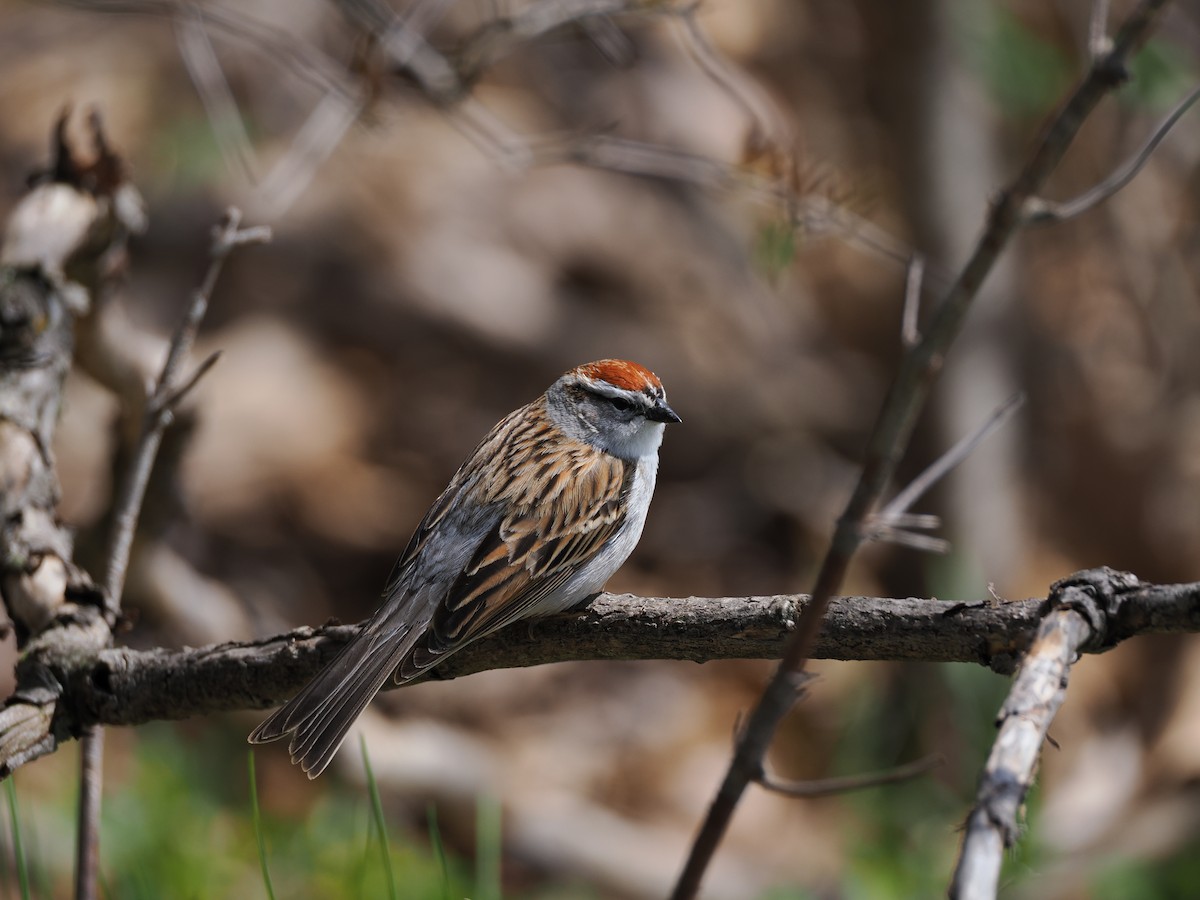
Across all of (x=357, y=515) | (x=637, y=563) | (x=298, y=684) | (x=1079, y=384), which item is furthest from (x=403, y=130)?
(x=298, y=684)

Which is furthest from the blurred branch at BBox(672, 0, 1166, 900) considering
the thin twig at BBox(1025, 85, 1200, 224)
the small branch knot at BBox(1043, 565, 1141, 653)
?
the small branch knot at BBox(1043, 565, 1141, 653)

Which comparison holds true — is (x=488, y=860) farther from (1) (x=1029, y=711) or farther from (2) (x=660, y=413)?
(1) (x=1029, y=711)

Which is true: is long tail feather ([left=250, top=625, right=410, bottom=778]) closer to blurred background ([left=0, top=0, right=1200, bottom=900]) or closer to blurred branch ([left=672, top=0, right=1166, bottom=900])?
blurred branch ([left=672, top=0, right=1166, bottom=900])

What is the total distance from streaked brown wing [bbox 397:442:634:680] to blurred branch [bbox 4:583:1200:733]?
8cm

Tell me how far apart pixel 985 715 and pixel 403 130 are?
18.8 ft

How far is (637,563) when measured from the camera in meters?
7.13

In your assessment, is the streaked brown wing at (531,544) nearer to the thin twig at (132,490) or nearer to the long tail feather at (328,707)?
the long tail feather at (328,707)

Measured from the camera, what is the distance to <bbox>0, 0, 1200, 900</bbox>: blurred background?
5152 millimetres

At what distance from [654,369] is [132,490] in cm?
484

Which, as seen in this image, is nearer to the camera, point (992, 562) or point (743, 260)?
point (992, 562)

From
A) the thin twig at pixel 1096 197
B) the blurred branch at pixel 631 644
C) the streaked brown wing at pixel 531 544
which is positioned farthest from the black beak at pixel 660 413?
the thin twig at pixel 1096 197

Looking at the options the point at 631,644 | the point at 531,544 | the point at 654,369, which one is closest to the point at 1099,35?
the point at 631,644

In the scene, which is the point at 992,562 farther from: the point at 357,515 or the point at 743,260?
the point at 357,515

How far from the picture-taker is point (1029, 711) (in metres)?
1.79
